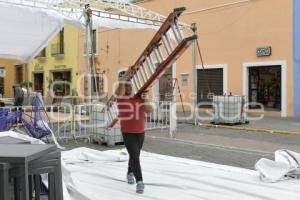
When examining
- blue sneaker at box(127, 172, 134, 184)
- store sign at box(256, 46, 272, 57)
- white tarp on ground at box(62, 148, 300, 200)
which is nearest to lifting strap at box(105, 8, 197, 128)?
blue sneaker at box(127, 172, 134, 184)

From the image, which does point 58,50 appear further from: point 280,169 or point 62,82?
point 280,169

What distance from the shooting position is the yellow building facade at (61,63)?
93.6 feet

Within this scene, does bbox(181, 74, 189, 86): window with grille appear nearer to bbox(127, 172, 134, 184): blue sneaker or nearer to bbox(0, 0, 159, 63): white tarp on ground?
bbox(0, 0, 159, 63): white tarp on ground

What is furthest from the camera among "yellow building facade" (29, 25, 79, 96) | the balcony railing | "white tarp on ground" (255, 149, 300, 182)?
the balcony railing

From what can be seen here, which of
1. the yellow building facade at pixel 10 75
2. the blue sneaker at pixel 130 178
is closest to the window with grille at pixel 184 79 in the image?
the blue sneaker at pixel 130 178

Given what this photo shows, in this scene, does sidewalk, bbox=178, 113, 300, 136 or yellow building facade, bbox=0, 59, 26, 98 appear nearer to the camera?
sidewalk, bbox=178, 113, 300, 136

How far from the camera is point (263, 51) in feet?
58.4

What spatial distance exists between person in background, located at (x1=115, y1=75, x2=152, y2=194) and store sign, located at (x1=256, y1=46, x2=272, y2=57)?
12465 mm

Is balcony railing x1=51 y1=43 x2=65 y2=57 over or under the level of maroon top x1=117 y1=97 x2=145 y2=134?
over

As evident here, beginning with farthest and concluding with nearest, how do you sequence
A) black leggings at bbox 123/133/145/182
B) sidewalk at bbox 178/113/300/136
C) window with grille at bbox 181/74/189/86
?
window with grille at bbox 181/74/189/86
sidewalk at bbox 178/113/300/136
black leggings at bbox 123/133/145/182

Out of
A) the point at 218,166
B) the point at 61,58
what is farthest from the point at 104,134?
the point at 61,58

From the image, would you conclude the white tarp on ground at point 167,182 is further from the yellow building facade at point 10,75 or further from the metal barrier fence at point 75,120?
the yellow building facade at point 10,75

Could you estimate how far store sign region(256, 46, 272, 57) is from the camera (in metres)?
17.6

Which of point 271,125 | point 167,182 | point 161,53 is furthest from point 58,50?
point 167,182
